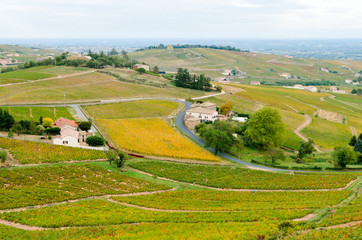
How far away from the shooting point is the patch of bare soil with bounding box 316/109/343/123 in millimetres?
98812

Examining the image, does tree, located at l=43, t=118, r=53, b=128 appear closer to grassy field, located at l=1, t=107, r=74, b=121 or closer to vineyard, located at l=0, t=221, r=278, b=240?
grassy field, located at l=1, t=107, r=74, b=121

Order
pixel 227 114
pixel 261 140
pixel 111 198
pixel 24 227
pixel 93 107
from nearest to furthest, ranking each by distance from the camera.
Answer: pixel 24 227, pixel 111 198, pixel 261 140, pixel 93 107, pixel 227 114

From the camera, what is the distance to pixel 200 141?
64.8 meters

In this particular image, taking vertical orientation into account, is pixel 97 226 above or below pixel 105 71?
below

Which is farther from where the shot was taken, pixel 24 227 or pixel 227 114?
pixel 227 114

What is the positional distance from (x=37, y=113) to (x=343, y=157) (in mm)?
66761

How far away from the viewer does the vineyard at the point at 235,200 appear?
33781mm

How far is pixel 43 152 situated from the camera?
1873 inches

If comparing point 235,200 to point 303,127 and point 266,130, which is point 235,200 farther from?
point 303,127

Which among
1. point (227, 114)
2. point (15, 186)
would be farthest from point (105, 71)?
point (15, 186)

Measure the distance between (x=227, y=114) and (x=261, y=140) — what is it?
2526 centimetres

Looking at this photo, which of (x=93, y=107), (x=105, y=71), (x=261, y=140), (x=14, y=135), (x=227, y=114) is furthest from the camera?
(x=105, y=71)

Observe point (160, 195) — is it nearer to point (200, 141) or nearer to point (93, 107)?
point (200, 141)

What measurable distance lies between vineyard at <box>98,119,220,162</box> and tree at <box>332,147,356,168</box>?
874 inches
